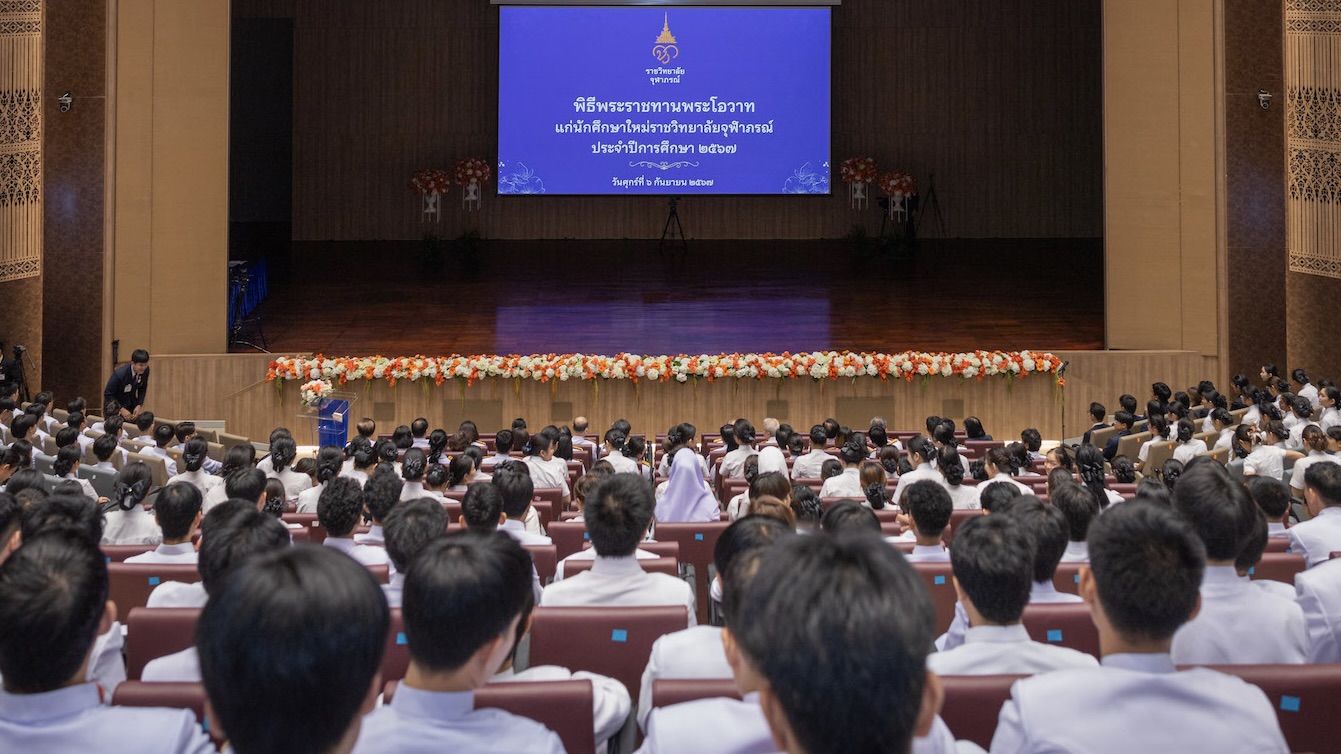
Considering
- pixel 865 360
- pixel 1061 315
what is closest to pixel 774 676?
pixel 865 360

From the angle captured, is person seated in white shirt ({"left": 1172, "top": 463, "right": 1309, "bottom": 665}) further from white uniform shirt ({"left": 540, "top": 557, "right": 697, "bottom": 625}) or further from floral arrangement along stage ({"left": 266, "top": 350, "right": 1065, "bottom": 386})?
floral arrangement along stage ({"left": 266, "top": 350, "right": 1065, "bottom": 386})

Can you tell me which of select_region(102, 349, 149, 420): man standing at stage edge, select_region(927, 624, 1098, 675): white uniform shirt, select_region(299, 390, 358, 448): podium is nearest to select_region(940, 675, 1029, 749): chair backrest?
select_region(927, 624, 1098, 675): white uniform shirt

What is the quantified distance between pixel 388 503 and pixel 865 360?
26.1ft

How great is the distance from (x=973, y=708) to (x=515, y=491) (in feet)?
8.30

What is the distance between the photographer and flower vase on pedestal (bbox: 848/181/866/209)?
67.8 feet

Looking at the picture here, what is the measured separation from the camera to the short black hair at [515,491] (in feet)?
15.3

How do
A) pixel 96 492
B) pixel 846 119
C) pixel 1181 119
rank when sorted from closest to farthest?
pixel 96 492 < pixel 1181 119 < pixel 846 119

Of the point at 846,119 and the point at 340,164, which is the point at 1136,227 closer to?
the point at 846,119

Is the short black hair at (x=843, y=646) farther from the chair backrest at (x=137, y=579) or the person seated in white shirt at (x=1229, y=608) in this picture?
the chair backrest at (x=137, y=579)

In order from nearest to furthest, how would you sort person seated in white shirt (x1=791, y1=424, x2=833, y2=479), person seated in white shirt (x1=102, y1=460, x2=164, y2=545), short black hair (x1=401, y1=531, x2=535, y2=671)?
short black hair (x1=401, y1=531, x2=535, y2=671)
person seated in white shirt (x1=102, y1=460, x2=164, y2=545)
person seated in white shirt (x1=791, y1=424, x2=833, y2=479)

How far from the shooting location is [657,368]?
39.1ft

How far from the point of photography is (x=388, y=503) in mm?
4754

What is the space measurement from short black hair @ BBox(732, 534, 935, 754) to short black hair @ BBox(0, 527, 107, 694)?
121 cm

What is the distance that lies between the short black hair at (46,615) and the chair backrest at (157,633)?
1131 millimetres
